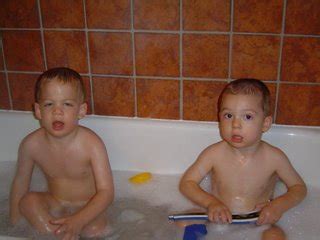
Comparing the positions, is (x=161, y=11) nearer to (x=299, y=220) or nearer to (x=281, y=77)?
(x=281, y=77)

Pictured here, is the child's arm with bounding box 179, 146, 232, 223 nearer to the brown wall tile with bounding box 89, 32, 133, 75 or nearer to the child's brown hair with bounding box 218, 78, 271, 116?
the child's brown hair with bounding box 218, 78, 271, 116

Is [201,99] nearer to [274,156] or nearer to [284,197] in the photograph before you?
[274,156]

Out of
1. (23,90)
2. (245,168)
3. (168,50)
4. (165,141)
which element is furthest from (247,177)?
(23,90)

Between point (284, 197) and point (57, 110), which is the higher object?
point (57, 110)

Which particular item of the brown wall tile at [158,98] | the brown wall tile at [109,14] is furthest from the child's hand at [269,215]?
the brown wall tile at [109,14]

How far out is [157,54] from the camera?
1.54m

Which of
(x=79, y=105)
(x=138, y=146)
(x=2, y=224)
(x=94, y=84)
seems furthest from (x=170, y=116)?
(x=2, y=224)

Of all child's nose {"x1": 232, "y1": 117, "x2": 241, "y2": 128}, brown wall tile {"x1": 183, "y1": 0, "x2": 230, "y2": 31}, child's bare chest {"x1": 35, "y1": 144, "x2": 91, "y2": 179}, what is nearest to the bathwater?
child's bare chest {"x1": 35, "y1": 144, "x2": 91, "y2": 179}

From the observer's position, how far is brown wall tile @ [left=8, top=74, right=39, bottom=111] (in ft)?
5.50

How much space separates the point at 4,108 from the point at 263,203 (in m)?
1.02

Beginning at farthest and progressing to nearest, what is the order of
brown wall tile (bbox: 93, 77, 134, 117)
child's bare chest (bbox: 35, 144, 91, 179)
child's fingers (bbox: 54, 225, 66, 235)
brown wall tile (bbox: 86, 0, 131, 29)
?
1. brown wall tile (bbox: 93, 77, 134, 117)
2. brown wall tile (bbox: 86, 0, 131, 29)
3. child's bare chest (bbox: 35, 144, 91, 179)
4. child's fingers (bbox: 54, 225, 66, 235)

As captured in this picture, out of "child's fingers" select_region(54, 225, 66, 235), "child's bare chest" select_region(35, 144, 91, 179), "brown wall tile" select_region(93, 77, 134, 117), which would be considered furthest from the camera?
"brown wall tile" select_region(93, 77, 134, 117)

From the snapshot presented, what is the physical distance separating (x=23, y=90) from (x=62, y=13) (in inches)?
13.4

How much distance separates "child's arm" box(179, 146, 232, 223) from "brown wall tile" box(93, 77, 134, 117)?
1.20 feet
